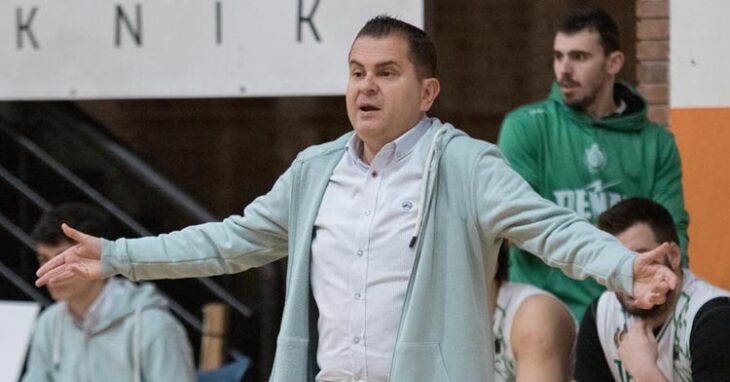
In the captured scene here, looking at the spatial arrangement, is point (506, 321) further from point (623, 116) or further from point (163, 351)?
point (163, 351)

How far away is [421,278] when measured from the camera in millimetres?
4074

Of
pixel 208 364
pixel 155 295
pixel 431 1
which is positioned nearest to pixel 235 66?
pixel 155 295

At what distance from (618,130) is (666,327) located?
106 centimetres

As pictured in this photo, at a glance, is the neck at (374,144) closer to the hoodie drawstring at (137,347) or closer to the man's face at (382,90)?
the man's face at (382,90)

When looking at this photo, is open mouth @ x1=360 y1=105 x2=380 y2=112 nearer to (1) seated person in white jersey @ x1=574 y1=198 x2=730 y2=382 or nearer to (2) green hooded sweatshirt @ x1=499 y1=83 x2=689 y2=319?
(1) seated person in white jersey @ x1=574 y1=198 x2=730 y2=382

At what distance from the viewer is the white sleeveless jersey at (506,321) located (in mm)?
5461

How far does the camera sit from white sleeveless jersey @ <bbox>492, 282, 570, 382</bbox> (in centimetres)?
546

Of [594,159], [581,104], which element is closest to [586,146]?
[594,159]

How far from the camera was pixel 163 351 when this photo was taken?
5.96 metres

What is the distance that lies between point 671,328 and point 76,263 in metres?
2.06

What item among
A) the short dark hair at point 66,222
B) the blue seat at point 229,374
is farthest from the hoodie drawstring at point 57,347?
the blue seat at point 229,374

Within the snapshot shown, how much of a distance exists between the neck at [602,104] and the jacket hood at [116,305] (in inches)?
70.4

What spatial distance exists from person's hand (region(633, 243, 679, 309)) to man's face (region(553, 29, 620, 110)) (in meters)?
2.45

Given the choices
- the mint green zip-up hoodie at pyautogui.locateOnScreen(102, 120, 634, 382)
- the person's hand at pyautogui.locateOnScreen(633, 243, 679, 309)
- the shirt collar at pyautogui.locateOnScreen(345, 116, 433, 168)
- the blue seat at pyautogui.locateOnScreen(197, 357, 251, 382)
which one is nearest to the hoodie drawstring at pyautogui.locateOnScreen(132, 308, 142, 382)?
the blue seat at pyautogui.locateOnScreen(197, 357, 251, 382)
